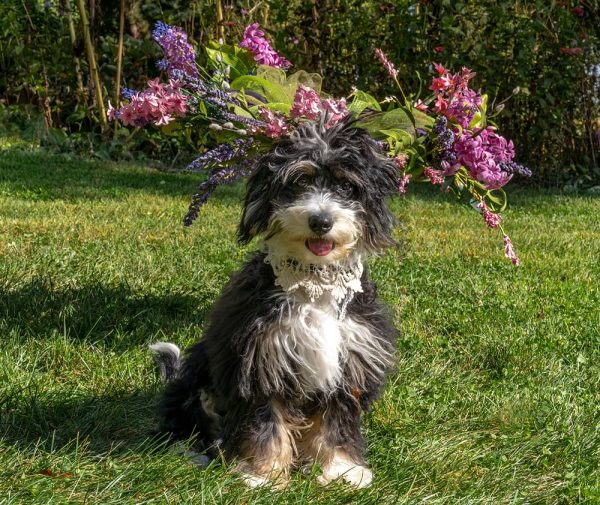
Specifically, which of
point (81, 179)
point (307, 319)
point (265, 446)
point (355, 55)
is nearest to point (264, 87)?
point (307, 319)

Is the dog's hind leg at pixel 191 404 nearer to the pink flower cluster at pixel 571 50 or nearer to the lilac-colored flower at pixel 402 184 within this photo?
the lilac-colored flower at pixel 402 184

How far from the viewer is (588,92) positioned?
10516 millimetres

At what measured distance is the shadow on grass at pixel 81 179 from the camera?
849 cm

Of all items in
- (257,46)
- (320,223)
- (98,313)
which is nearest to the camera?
(320,223)

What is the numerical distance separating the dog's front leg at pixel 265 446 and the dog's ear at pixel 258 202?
2.10ft

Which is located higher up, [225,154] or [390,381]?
[225,154]

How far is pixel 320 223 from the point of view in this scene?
111 inches

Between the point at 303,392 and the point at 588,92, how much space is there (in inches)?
339

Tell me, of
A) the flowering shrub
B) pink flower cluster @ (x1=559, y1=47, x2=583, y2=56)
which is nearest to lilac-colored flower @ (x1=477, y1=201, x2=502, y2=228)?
the flowering shrub

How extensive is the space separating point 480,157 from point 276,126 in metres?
0.94

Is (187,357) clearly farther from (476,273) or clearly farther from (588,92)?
(588,92)

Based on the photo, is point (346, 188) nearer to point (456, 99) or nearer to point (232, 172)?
point (232, 172)

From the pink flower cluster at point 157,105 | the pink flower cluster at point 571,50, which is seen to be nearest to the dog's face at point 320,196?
the pink flower cluster at point 157,105

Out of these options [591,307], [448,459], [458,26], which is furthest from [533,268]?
[458,26]
